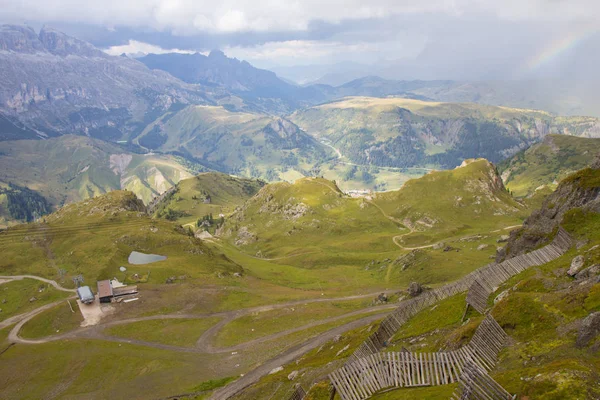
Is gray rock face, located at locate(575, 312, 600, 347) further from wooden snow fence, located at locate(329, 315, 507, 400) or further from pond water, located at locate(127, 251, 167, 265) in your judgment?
pond water, located at locate(127, 251, 167, 265)

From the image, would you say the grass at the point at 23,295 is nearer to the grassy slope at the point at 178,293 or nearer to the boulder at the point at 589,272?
the grassy slope at the point at 178,293

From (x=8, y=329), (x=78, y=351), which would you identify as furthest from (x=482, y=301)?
(x=8, y=329)

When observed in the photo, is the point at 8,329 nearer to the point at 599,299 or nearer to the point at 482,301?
the point at 482,301

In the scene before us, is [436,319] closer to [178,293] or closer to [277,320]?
[277,320]

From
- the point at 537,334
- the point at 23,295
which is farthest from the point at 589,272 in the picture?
the point at 23,295

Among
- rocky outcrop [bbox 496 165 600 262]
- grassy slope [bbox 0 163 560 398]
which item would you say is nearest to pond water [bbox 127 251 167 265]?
grassy slope [bbox 0 163 560 398]

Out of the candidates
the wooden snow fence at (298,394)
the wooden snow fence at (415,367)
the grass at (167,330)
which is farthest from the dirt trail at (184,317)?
the wooden snow fence at (415,367)
